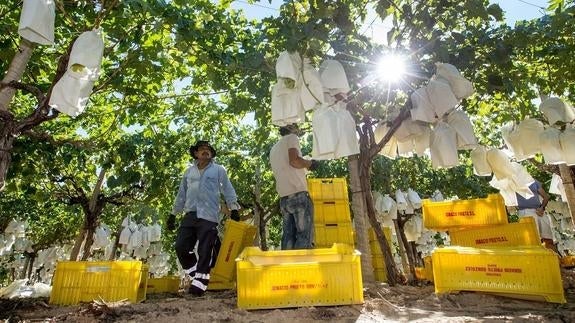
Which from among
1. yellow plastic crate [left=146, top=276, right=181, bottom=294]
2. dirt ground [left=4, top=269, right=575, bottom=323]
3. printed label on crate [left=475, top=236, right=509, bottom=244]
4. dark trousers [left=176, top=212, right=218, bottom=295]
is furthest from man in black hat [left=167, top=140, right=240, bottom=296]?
printed label on crate [left=475, top=236, right=509, bottom=244]

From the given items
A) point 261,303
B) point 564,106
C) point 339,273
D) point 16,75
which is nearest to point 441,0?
point 564,106

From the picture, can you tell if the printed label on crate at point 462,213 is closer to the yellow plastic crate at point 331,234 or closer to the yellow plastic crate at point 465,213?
the yellow plastic crate at point 465,213

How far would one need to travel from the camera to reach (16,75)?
414cm

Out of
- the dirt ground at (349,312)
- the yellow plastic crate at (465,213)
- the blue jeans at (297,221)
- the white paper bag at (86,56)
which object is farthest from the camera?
the yellow plastic crate at (465,213)

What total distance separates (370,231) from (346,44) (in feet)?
16.4

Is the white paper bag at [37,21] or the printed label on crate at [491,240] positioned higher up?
the white paper bag at [37,21]

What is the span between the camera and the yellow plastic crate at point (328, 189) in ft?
22.3

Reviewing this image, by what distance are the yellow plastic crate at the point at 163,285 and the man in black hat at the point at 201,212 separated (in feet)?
8.44

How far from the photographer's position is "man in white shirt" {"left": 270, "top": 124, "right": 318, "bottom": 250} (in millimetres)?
5137

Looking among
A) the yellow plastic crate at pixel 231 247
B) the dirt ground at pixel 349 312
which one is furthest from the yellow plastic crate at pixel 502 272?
the yellow plastic crate at pixel 231 247

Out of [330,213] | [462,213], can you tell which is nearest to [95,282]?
[330,213]

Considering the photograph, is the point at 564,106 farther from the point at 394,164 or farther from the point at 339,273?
the point at 394,164

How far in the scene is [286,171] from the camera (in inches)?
210

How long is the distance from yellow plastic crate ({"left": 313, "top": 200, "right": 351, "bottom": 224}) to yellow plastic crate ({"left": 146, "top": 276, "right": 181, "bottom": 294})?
331 cm
